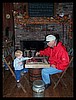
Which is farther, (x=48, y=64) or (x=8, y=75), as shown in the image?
Answer: (x=8, y=75)

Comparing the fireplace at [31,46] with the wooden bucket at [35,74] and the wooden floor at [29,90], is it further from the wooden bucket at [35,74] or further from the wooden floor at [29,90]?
the wooden bucket at [35,74]

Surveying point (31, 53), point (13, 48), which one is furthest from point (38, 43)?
point (13, 48)

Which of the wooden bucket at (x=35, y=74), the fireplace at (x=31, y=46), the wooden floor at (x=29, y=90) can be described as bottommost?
the wooden floor at (x=29, y=90)

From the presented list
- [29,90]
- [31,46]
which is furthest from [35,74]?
[31,46]

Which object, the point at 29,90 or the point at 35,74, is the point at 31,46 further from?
the point at 29,90

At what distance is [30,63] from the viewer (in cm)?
384

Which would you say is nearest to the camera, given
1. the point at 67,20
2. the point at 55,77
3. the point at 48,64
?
the point at 48,64

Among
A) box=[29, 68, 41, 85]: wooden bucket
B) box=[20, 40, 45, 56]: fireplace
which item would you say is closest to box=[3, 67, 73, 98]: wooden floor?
box=[29, 68, 41, 85]: wooden bucket

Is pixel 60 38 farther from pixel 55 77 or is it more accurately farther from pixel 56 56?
pixel 56 56

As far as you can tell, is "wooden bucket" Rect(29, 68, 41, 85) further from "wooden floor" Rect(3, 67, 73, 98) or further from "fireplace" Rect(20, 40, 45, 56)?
"fireplace" Rect(20, 40, 45, 56)

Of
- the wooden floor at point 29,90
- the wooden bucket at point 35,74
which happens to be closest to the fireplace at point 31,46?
the wooden floor at point 29,90

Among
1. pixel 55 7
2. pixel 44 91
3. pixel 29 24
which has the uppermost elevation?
pixel 55 7

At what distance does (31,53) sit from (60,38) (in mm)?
1143

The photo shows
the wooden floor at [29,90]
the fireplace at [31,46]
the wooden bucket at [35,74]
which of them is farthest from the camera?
the fireplace at [31,46]
